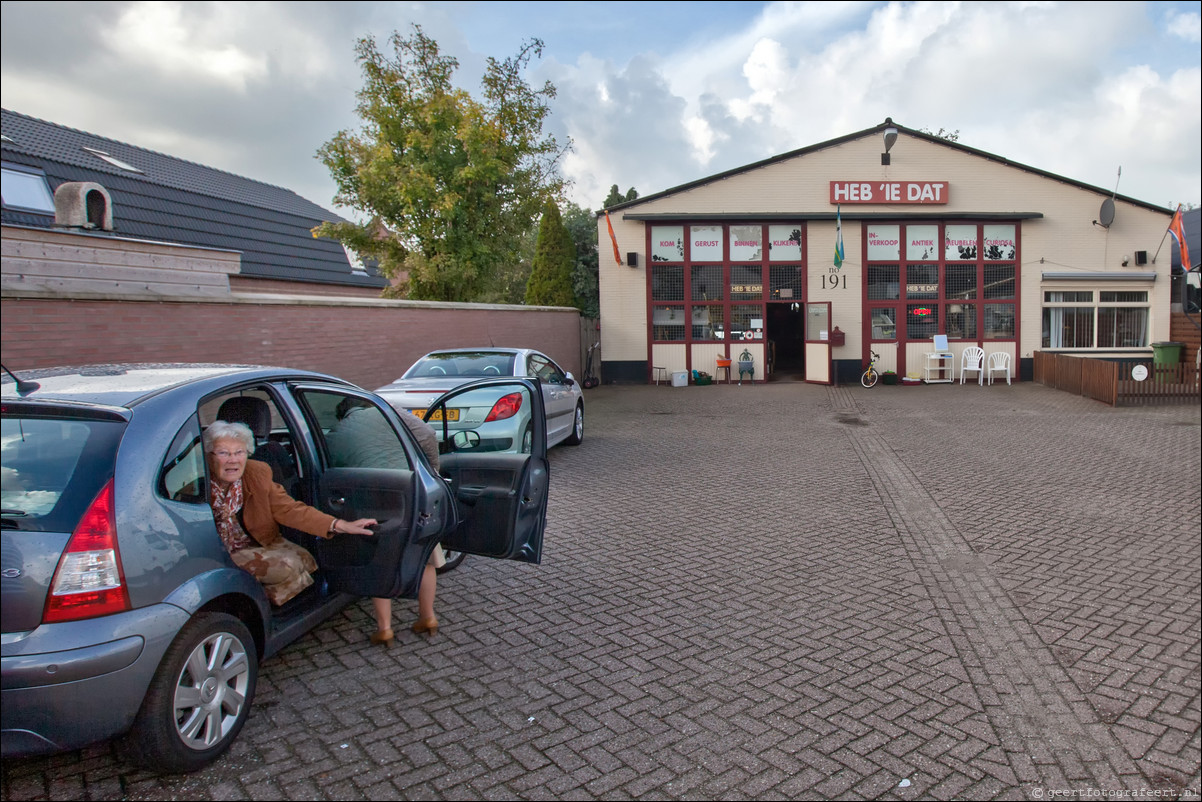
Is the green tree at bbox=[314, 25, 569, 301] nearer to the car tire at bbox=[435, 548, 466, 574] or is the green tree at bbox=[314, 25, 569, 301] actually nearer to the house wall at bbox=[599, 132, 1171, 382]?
the house wall at bbox=[599, 132, 1171, 382]

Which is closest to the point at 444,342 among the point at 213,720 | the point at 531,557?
the point at 531,557

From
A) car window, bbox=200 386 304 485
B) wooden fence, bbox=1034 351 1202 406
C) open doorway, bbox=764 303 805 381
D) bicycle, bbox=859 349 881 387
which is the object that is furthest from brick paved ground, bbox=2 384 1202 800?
open doorway, bbox=764 303 805 381

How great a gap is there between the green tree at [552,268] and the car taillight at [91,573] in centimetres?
2423

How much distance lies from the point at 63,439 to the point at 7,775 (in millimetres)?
1332

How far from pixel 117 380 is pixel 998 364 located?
22456 millimetres

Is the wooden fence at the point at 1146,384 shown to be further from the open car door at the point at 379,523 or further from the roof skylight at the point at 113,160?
the roof skylight at the point at 113,160

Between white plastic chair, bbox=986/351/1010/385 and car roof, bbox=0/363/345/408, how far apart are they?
21.2 metres

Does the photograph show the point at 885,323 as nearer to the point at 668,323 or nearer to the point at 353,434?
the point at 668,323

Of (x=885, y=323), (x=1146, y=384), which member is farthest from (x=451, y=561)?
(x=885, y=323)

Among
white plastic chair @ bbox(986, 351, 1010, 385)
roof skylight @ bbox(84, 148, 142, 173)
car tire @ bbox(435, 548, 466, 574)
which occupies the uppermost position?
roof skylight @ bbox(84, 148, 142, 173)

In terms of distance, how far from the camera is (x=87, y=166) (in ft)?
58.2

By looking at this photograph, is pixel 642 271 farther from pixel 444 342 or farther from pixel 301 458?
pixel 301 458

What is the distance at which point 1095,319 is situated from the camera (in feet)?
73.4

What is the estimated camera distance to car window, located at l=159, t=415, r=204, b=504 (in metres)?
3.01
